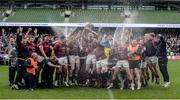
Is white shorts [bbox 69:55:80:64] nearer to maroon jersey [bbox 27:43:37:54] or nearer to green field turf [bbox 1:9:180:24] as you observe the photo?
maroon jersey [bbox 27:43:37:54]

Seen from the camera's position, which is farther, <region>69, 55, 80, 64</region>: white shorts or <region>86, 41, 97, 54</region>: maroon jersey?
<region>69, 55, 80, 64</region>: white shorts

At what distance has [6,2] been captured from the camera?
57.6 meters

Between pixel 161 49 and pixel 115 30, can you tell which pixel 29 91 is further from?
pixel 115 30

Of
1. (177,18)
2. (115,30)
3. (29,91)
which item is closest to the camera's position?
(29,91)

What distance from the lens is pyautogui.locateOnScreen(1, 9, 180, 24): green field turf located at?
53938 mm

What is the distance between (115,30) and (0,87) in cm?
3399

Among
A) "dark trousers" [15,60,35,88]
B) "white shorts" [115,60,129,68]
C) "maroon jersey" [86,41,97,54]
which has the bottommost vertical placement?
"dark trousers" [15,60,35,88]

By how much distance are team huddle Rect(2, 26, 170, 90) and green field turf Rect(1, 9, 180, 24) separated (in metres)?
35.8

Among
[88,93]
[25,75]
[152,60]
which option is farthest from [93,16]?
[88,93]

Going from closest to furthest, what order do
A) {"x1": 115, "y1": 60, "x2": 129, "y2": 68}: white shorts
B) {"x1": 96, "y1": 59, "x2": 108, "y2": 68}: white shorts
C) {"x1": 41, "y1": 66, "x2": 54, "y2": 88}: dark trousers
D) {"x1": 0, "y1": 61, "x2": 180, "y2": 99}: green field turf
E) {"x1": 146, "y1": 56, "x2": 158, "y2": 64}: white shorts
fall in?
{"x1": 0, "y1": 61, "x2": 180, "y2": 99}: green field turf
{"x1": 115, "y1": 60, "x2": 129, "y2": 68}: white shorts
{"x1": 96, "y1": 59, "x2": 108, "y2": 68}: white shorts
{"x1": 41, "y1": 66, "x2": 54, "y2": 88}: dark trousers
{"x1": 146, "y1": 56, "x2": 158, "y2": 64}: white shorts

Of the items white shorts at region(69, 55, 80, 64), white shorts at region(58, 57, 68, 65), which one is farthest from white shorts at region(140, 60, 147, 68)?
white shorts at region(58, 57, 68, 65)

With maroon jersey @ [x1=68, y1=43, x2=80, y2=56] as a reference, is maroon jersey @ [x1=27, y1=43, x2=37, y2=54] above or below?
above

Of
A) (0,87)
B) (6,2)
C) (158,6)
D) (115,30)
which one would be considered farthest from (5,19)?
(0,87)

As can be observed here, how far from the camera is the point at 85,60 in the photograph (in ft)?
57.9
